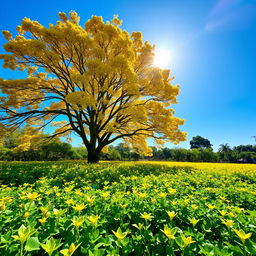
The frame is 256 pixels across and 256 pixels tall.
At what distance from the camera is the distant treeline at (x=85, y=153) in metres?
29.2

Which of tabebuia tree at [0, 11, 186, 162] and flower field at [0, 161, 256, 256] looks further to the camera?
tabebuia tree at [0, 11, 186, 162]

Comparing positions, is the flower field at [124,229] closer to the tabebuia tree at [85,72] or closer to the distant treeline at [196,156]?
the tabebuia tree at [85,72]

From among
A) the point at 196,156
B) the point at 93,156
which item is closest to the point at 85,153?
the point at 93,156

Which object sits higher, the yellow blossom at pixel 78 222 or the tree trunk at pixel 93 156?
the tree trunk at pixel 93 156

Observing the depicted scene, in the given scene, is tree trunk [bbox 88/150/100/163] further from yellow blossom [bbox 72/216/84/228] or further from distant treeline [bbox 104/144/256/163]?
distant treeline [bbox 104/144/256/163]

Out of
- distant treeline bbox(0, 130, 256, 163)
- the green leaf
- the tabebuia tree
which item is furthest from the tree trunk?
the green leaf

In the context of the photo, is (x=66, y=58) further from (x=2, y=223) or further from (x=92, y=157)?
(x=2, y=223)

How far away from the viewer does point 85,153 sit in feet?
151

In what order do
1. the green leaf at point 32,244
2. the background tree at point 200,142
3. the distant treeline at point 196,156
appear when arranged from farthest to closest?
the background tree at point 200,142
the distant treeline at point 196,156
the green leaf at point 32,244

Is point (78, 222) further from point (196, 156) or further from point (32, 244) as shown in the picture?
point (196, 156)

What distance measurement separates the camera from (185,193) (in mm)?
2777

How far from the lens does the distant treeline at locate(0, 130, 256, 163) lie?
95.8 feet

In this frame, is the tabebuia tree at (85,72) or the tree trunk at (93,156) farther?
the tree trunk at (93,156)

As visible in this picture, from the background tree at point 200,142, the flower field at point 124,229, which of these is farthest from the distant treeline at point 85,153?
the flower field at point 124,229
